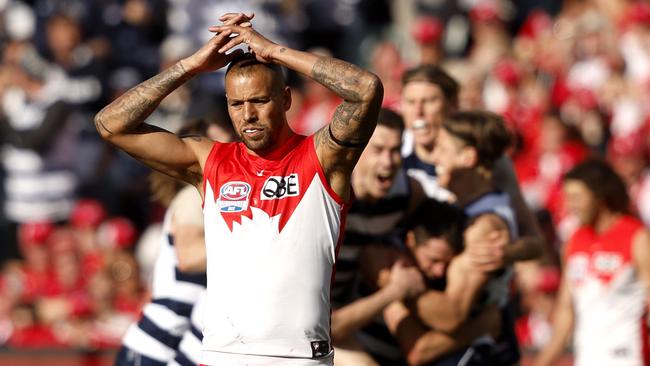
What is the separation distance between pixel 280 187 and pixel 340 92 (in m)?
0.46

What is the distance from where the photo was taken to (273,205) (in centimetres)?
543

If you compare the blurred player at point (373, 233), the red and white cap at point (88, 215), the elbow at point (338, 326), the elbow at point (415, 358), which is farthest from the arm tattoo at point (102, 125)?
the red and white cap at point (88, 215)

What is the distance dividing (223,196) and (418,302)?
1.71 m

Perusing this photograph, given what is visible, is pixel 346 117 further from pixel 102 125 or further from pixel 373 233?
pixel 373 233

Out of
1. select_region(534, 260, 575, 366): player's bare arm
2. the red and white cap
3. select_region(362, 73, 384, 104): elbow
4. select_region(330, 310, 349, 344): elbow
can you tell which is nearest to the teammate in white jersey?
select_region(362, 73, 384, 104): elbow

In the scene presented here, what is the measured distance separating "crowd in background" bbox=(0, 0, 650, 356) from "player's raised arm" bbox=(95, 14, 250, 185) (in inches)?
192

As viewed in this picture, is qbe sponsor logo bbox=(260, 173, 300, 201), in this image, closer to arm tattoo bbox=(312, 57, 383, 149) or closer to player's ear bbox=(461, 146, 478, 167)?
arm tattoo bbox=(312, 57, 383, 149)

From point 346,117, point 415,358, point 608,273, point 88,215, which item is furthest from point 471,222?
point 88,215

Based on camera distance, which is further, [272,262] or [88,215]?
[88,215]

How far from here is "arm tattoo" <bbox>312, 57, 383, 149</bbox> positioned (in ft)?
17.6

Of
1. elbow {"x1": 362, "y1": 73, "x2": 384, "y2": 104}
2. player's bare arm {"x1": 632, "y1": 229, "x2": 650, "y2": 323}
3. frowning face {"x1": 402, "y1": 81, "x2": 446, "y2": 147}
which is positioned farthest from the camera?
player's bare arm {"x1": 632, "y1": 229, "x2": 650, "y2": 323}

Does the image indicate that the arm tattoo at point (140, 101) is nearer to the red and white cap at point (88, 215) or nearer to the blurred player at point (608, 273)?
the blurred player at point (608, 273)

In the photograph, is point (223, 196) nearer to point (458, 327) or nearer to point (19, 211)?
point (458, 327)

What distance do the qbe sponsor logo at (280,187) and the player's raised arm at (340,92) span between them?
142 mm
